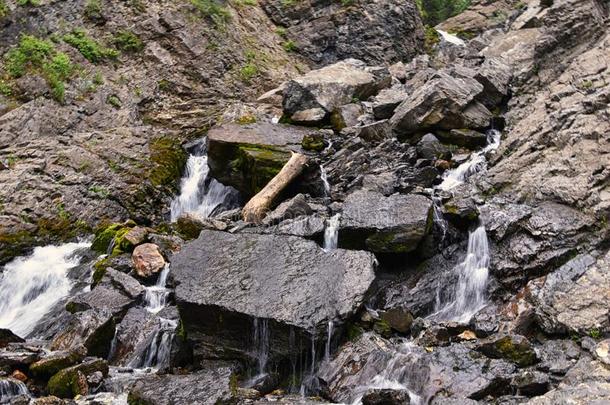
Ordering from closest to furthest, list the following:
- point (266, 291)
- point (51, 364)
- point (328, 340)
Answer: point (51, 364)
point (328, 340)
point (266, 291)

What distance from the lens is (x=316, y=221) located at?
1059 centimetres

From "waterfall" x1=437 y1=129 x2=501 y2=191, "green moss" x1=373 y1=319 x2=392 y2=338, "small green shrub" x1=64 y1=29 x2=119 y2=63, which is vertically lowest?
"green moss" x1=373 y1=319 x2=392 y2=338

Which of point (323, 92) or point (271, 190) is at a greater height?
point (323, 92)

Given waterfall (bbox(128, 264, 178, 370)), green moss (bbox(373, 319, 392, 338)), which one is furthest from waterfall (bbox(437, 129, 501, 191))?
waterfall (bbox(128, 264, 178, 370))

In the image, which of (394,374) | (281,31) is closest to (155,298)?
(394,374)

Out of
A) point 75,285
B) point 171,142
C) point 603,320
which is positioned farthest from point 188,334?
point 171,142

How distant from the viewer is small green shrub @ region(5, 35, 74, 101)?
1719 cm

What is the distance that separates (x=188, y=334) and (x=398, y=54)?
19.8 meters

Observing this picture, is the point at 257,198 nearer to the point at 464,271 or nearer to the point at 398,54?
the point at 464,271

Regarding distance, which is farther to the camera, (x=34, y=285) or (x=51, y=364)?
Answer: (x=34, y=285)

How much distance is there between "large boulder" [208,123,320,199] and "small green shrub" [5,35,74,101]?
6220mm

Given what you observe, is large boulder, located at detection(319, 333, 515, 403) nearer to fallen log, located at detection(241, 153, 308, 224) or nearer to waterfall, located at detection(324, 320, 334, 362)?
waterfall, located at detection(324, 320, 334, 362)

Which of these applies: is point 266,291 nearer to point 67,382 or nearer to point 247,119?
point 67,382

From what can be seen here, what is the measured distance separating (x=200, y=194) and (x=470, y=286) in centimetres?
869
